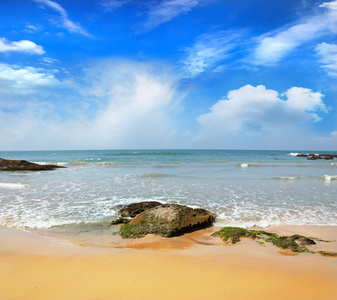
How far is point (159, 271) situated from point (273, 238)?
303 cm

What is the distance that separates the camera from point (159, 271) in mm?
3432

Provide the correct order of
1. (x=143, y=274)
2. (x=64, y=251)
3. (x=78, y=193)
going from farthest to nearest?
(x=78, y=193)
(x=64, y=251)
(x=143, y=274)

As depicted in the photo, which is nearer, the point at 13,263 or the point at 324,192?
the point at 13,263

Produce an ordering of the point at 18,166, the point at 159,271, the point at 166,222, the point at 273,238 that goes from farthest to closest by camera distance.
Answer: the point at 18,166, the point at 166,222, the point at 273,238, the point at 159,271

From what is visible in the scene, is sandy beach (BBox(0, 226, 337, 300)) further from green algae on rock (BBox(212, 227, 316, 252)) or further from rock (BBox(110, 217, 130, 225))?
rock (BBox(110, 217, 130, 225))

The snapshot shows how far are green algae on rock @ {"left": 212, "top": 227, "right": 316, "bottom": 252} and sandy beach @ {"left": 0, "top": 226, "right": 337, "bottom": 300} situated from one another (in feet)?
0.68

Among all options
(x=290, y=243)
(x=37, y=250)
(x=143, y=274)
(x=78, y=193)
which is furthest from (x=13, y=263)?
(x=78, y=193)

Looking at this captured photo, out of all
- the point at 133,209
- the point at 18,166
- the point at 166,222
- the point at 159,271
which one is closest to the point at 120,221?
the point at 133,209

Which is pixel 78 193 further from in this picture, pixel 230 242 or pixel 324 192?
pixel 324 192

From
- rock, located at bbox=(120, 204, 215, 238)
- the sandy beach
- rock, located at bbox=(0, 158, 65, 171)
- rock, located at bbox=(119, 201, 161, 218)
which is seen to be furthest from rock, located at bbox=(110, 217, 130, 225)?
rock, located at bbox=(0, 158, 65, 171)

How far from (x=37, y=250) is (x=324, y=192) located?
1278 centimetres

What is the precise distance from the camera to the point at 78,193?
10711mm

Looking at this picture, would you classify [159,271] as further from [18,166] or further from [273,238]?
[18,166]

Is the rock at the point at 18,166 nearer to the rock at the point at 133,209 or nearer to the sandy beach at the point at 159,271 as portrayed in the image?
the rock at the point at 133,209
